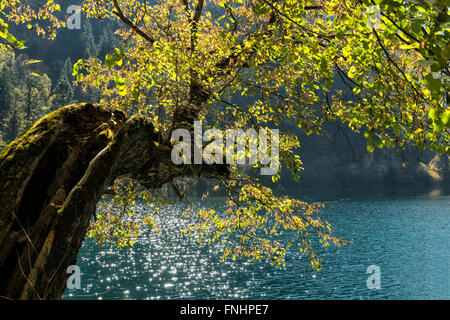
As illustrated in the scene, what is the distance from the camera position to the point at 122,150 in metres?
4.95

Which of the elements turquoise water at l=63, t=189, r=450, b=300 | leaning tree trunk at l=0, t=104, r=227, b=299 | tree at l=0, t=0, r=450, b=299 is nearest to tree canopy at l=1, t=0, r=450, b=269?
tree at l=0, t=0, r=450, b=299

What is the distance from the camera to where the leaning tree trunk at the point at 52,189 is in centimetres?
368

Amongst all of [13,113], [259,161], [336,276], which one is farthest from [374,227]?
[13,113]

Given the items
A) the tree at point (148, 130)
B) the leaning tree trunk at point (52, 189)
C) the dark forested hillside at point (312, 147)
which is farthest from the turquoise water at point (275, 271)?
the dark forested hillside at point (312, 147)

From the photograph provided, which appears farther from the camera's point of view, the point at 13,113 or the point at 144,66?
the point at 13,113

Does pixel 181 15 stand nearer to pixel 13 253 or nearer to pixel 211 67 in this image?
pixel 211 67

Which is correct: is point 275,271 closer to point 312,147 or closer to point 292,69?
point 292,69

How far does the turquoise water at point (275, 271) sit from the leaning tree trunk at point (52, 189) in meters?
20.1

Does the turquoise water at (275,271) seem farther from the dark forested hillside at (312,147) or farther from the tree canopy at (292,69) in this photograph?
the dark forested hillside at (312,147)

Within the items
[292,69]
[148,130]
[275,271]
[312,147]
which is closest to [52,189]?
[148,130]

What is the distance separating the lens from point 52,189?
4258 mm

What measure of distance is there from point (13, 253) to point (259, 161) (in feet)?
21.0

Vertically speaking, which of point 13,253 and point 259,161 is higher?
point 259,161

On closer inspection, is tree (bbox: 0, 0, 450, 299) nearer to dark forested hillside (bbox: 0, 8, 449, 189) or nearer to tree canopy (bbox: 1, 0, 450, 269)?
tree canopy (bbox: 1, 0, 450, 269)
